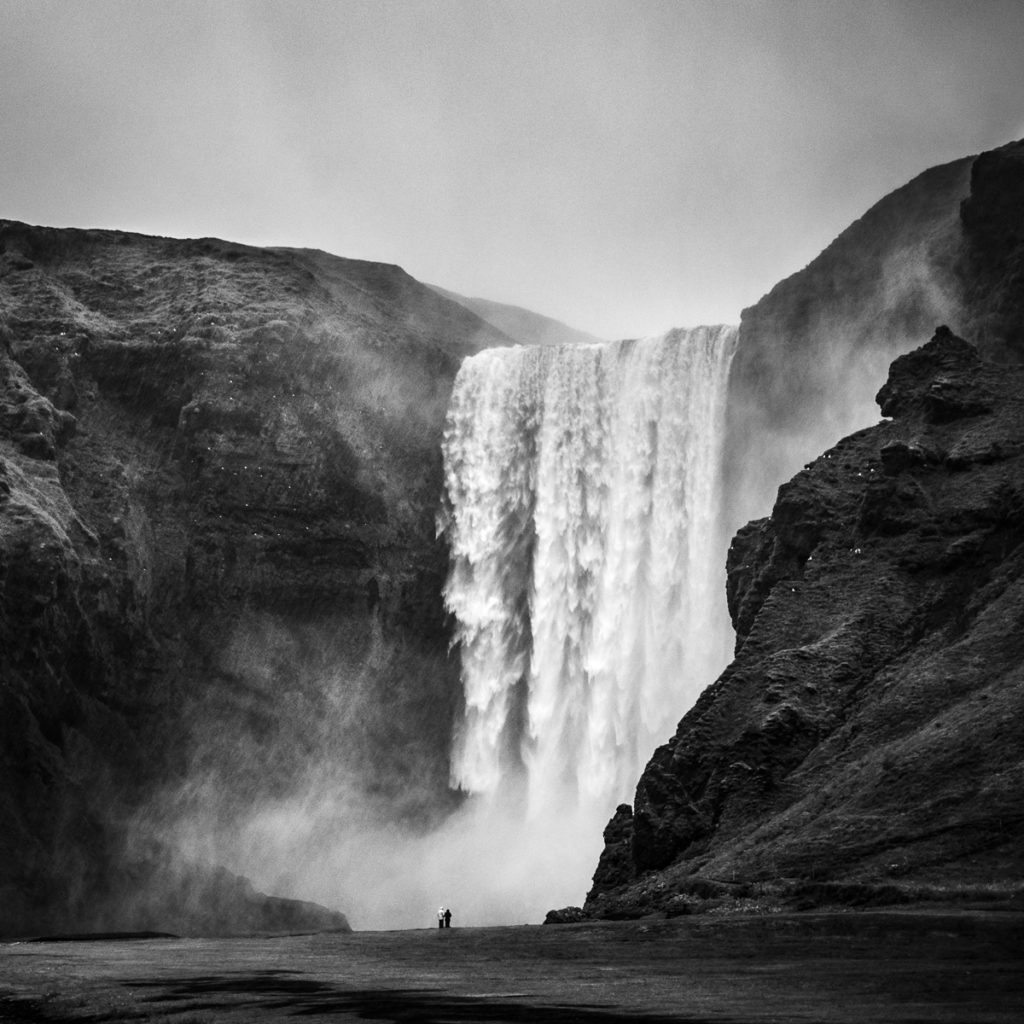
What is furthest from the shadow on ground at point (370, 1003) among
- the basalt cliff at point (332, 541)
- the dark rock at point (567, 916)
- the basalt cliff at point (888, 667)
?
the basalt cliff at point (332, 541)

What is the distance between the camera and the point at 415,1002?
23141mm

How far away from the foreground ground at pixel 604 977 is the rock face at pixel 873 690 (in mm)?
4587

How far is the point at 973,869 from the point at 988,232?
36.6 m

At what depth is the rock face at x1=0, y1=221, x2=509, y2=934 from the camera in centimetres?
7256

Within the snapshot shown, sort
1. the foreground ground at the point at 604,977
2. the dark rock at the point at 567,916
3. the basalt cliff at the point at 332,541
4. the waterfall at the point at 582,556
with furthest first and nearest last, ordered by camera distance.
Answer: the waterfall at the point at 582,556 < the basalt cliff at the point at 332,541 < the dark rock at the point at 567,916 < the foreground ground at the point at 604,977

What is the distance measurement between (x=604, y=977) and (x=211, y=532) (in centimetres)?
5703

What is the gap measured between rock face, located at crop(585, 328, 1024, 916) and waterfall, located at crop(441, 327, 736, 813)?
13.4m

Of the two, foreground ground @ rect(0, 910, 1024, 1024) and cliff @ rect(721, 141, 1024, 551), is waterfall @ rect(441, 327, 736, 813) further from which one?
foreground ground @ rect(0, 910, 1024, 1024)

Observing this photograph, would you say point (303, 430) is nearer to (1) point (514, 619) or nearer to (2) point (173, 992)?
(1) point (514, 619)

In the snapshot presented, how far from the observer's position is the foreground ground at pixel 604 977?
67.9 ft

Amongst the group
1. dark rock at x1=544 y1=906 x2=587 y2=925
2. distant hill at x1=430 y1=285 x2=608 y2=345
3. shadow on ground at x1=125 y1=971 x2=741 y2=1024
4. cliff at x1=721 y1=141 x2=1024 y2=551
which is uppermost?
distant hill at x1=430 y1=285 x2=608 y2=345

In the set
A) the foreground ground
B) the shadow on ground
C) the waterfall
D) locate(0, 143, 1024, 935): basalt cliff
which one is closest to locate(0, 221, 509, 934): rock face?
locate(0, 143, 1024, 935): basalt cliff

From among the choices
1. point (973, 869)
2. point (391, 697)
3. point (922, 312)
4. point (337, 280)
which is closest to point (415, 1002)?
point (973, 869)

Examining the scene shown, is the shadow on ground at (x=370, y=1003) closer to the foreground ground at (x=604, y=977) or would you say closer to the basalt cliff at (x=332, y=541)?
Answer: the foreground ground at (x=604, y=977)
